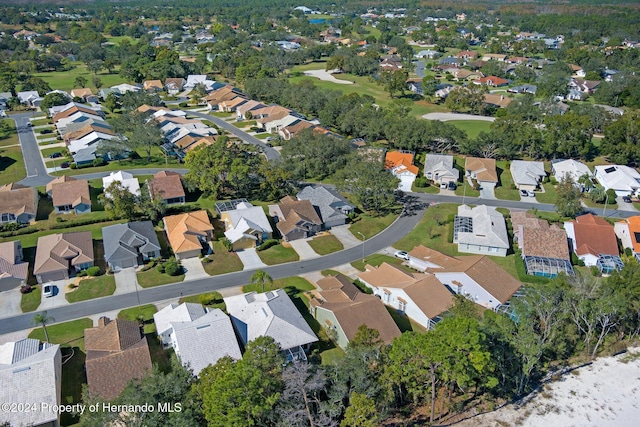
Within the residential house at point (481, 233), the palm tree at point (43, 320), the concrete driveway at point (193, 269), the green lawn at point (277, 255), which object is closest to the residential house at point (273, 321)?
the concrete driveway at point (193, 269)

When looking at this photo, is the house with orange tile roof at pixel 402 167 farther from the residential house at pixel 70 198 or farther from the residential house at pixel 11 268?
the residential house at pixel 11 268

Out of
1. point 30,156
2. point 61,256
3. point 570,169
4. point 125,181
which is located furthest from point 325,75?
point 61,256

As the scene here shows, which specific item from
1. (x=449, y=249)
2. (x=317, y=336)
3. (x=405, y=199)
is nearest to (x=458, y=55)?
(x=405, y=199)

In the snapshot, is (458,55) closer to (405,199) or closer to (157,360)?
(405,199)

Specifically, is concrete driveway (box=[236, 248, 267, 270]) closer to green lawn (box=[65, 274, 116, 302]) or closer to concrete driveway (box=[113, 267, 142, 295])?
concrete driveway (box=[113, 267, 142, 295])

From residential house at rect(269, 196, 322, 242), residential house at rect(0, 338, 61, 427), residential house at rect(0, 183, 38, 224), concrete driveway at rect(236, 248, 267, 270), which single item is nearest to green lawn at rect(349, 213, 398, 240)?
residential house at rect(269, 196, 322, 242)

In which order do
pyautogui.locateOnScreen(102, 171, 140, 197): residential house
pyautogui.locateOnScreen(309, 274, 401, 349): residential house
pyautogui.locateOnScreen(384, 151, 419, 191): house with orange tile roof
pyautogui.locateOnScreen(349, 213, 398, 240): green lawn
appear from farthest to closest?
pyautogui.locateOnScreen(384, 151, 419, 191): house with orange tile roof → pyautogui.locateOnScreen(102, 171, 140, 197): residential house → pyautogui.locateOnScreen(349, 213, 398, 240): green lawn → pyautogui.locateOnScreen(309, 274, 401, 349): residential house
